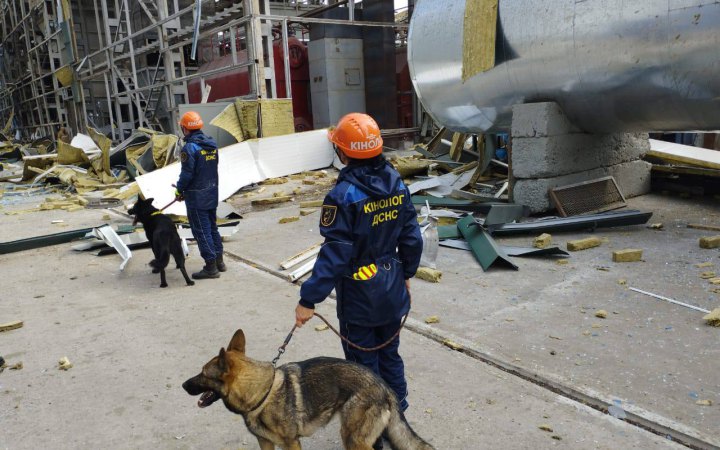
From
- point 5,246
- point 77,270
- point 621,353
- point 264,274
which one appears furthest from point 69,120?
point 621,353

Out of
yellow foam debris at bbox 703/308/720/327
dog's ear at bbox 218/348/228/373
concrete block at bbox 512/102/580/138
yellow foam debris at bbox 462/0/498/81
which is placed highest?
yellow foam debris at bbox 462/0/498/81

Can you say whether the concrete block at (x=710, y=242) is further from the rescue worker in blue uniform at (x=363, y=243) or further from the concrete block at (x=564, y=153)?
the rescue worker in blue uniform at (x=363, y=243)

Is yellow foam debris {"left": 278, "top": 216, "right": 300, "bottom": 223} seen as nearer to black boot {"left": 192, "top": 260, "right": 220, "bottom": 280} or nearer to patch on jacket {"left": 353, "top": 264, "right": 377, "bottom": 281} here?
black boot {"left": 192, "top": 260, "right": 220, "bottom": 280}

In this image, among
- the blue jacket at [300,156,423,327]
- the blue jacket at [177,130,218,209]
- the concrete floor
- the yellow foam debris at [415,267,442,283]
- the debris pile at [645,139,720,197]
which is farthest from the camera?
the debris pile at [645,139,720,197]

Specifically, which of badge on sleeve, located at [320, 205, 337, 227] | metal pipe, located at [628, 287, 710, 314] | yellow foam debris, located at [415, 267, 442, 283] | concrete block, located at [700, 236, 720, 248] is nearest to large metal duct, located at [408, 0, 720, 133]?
concrete block, located at [700, 236, 720, 248]

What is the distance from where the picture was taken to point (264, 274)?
550 centimetres

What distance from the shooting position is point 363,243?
2480 mm

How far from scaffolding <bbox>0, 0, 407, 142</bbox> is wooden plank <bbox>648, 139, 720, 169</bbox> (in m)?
8.08

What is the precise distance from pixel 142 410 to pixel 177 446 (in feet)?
1.59

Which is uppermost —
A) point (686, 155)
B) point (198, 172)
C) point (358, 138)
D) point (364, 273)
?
point (358, 138)

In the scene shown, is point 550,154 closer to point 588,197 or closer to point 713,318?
point 588,197

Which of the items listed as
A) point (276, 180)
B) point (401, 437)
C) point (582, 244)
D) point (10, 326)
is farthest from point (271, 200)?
point (401, 437)

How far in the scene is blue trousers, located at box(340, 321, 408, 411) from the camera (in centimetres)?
263

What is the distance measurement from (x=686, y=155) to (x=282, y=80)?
32.4 ft
